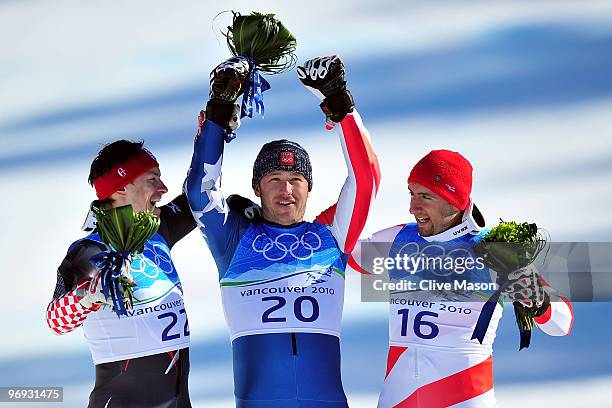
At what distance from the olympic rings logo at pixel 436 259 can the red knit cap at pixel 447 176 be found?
Answer: 289 mm

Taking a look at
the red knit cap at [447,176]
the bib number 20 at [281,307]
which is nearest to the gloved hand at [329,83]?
the red knit cap at [447,176]

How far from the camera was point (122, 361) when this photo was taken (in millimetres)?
5715

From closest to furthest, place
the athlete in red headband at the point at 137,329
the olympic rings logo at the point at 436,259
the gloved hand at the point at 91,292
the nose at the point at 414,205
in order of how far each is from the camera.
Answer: the gloved hand at the point at 91,292 → the athlete in red headband at the point at 137,329 → the olympic rings logo at the point at 436,259 → the nose at the point at 414,205

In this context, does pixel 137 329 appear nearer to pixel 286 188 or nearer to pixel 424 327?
pixel 286 188

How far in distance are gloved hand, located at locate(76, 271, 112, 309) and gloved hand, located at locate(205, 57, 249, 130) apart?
1.17m

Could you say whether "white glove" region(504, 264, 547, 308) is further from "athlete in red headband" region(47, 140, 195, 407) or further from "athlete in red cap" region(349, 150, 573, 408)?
"athlete in red headband" region(47, 140, 195, 407)

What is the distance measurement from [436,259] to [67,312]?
224 cm

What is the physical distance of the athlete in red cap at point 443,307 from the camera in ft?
19.1

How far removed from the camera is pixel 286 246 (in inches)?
231

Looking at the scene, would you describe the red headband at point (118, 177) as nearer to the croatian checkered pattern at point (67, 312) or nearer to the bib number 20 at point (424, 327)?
the croatian checkered pattern at point (67, 312)

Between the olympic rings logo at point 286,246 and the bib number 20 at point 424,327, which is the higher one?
the olympic rings logo at point 286,246

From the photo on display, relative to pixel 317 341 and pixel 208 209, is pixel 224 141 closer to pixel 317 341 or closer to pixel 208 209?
Answer: pixel 208 209

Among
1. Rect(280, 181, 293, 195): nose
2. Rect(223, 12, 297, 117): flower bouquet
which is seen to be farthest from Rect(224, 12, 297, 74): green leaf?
Rect(280, 181, 293, 195): nose

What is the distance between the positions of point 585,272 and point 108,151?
11.5 feet
